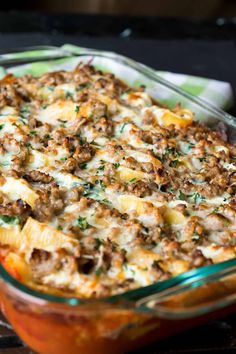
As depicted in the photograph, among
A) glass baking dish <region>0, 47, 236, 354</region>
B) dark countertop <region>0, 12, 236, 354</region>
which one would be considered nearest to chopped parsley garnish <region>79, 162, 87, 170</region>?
glass baking dish <region>0, 47, 236, 354</region>

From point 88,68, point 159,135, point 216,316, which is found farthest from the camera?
point 88,68

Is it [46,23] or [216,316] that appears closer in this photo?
[216,316]

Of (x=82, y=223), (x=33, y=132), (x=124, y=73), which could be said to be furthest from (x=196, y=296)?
(x=124, y=73)

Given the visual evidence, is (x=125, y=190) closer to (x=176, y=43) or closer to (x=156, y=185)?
(x=156, y=185)

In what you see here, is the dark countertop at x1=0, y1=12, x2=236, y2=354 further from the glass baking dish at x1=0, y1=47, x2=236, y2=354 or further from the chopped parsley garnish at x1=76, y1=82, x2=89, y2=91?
the glass baking dish at x1=0, y1=47, x2=236, y2=354

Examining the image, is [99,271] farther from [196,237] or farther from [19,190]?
[19,190]

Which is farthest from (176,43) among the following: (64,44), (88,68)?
(88,68)

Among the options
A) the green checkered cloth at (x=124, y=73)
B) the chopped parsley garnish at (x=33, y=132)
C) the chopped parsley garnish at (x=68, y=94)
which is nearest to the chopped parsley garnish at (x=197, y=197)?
the chopped parsley garnish at (x=33, y=132)
